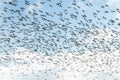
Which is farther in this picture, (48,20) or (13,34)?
(13,34)

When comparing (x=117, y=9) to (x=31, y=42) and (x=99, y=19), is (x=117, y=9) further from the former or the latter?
(x=31, y=42)

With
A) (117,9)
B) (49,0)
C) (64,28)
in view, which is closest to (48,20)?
(64,28)

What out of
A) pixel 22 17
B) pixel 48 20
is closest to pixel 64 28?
pixel 48 20

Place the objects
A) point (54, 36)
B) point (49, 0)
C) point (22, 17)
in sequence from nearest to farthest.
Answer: point (49, 0) < point (22, 17) < point (54, 36)

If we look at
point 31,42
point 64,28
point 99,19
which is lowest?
point 31,42

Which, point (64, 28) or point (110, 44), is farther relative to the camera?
point (110, 44)

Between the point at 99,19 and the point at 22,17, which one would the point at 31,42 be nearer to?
the point at 22,17

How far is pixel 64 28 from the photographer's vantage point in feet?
85.0

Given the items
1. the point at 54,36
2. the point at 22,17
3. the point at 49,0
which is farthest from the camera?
the point at 54,36

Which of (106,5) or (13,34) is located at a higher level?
(106,5)

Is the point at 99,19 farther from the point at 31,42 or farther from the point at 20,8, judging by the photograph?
the point at 31,42

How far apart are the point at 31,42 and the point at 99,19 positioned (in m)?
7.01

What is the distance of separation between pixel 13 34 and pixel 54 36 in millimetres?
3028

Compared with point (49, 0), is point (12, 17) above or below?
below
